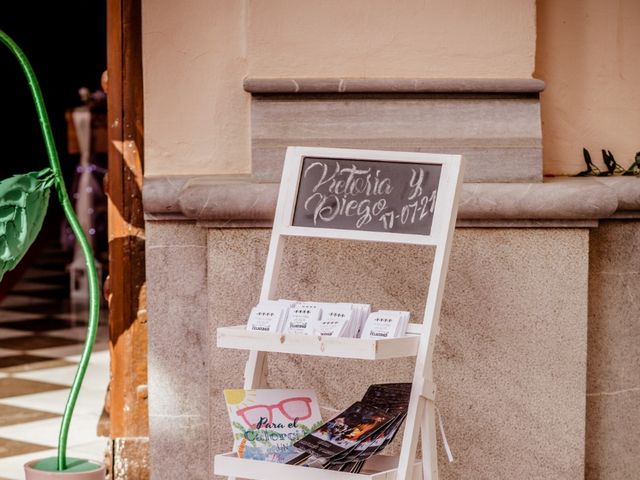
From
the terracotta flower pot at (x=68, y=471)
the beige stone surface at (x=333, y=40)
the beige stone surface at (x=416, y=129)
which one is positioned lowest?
the terracotta flower pot at (x=68, y=471)

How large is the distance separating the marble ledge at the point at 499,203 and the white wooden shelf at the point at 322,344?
0.64m

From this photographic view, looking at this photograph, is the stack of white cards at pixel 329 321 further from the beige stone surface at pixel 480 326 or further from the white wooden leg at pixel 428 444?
the beige stone surface at pixel 480 326

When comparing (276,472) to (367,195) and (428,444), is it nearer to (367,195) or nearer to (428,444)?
(428,444)

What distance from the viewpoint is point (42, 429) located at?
14.7ft

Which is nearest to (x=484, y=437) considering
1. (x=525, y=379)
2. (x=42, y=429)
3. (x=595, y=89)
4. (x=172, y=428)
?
(x=525, y=379)

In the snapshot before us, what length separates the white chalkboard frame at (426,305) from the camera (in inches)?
92.9

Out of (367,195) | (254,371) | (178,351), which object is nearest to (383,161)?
(367,195)

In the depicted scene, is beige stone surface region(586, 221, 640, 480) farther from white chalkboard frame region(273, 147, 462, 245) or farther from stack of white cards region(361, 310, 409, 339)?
stack of white cards region(361, 310, 409, 339)

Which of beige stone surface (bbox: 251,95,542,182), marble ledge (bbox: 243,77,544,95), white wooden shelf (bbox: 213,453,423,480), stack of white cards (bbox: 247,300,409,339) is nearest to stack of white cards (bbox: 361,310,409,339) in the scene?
stack of white cards (bbox: 247,300,409,339)

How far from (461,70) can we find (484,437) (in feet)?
3.58

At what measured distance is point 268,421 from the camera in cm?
243

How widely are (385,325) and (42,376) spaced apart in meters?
3.57

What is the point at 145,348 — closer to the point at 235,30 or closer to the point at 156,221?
the point at 156,221

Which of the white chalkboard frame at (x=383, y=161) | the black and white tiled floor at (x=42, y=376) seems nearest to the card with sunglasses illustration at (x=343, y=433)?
the white chalkboard frame at (x=383, y=161)
